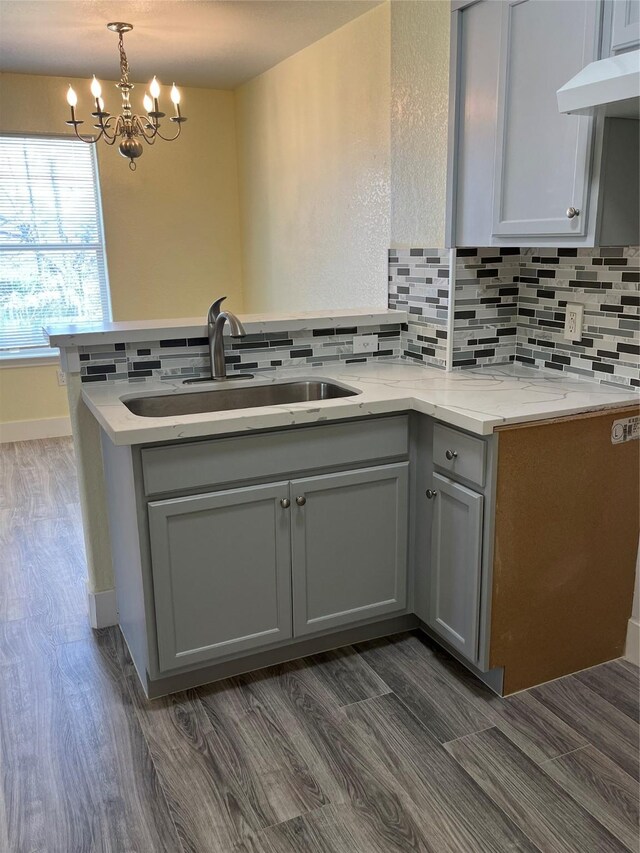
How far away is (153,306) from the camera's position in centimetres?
521

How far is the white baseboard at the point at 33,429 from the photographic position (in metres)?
5.00

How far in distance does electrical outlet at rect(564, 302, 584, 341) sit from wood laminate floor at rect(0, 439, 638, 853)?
1099 millimetres

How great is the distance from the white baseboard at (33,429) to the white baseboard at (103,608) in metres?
2.82

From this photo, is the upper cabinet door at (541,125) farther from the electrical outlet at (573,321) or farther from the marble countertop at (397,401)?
the marble countertop at (397,401)

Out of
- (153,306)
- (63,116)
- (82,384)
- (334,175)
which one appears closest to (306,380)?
(82,384)

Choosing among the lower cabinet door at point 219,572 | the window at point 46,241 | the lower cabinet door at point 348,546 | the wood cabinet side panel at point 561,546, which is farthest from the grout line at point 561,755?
the window at point 46,241

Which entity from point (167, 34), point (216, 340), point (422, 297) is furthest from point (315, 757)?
point (167, 34)

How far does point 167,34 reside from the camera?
355 cm

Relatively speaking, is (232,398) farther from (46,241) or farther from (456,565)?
(46,241)

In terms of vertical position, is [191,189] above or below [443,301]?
above

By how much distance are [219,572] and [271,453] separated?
1.27 feet

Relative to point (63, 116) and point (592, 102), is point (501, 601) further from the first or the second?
point (63, 116)

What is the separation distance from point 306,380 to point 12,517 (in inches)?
79.2

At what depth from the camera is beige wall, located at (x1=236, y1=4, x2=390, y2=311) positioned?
320cm
